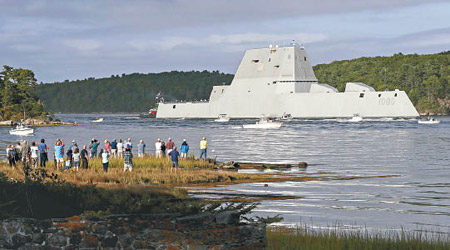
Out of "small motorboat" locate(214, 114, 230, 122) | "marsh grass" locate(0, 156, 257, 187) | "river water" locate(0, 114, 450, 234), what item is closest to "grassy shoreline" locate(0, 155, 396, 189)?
"marsh grass" locate(0, 156, 257, 187)

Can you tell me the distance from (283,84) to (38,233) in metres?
124

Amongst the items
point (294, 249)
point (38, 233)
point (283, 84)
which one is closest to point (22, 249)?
point (38, 233)

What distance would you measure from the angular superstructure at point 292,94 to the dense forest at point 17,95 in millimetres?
38372

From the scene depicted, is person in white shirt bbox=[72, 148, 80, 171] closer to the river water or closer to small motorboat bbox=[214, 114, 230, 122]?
the river water

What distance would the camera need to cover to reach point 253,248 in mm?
11531

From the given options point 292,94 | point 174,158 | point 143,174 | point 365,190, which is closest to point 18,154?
point 143,174

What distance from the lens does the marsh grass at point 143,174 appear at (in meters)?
29.5

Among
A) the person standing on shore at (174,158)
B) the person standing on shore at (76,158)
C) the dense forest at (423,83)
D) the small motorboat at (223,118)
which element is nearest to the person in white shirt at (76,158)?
the person standing on shore at (76,158)

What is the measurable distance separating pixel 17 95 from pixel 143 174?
106592mm

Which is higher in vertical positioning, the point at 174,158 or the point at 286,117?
the point at 174,158

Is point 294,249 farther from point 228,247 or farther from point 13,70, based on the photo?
point 13,70

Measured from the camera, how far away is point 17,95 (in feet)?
434

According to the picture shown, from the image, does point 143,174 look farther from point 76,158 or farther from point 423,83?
point 423,83

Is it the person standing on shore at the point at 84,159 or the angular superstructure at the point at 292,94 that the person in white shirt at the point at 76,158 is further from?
the angular superstructure at the point at 292,94
